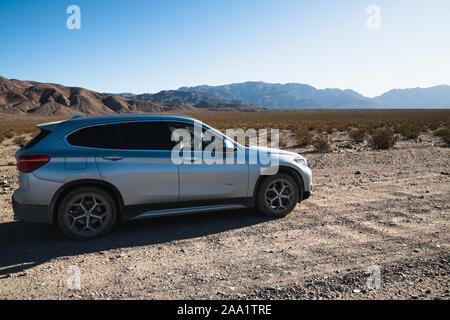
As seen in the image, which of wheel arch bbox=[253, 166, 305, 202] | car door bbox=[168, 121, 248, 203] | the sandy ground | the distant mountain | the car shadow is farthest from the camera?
the distant mountain

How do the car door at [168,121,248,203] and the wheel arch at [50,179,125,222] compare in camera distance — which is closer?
the wheel arch at [50,179,125,222]

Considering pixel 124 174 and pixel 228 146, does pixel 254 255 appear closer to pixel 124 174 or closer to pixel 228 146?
pixel 228 146

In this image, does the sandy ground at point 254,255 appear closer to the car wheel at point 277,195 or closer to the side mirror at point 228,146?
the car wheel at point 277,195

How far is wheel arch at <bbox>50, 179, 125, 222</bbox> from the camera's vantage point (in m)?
4.31

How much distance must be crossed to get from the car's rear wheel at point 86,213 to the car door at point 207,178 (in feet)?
3.44

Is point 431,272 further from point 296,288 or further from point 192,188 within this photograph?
point 192,188

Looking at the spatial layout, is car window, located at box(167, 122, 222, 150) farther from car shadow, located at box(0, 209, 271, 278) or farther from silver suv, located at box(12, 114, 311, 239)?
car shadow, located at box(0, 209, 271, 278)

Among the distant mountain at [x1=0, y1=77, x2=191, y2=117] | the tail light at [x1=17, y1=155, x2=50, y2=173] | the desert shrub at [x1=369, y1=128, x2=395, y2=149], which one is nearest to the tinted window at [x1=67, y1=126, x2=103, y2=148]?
the tail light at [x1=17, y1=155, x2=50, y2=173]

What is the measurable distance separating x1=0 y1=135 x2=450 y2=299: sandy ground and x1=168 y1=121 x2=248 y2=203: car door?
537mm

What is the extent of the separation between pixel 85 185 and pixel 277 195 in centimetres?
298

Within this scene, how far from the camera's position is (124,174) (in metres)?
4.53

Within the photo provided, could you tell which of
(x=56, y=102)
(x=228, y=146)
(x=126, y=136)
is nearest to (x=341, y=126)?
(x=228, y=146)

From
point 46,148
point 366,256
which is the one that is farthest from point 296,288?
point 46,148

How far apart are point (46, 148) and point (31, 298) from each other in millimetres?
1971
